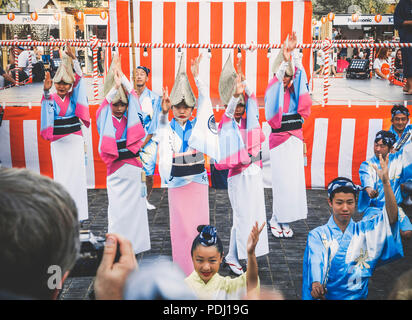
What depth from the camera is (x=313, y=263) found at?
2596 mm

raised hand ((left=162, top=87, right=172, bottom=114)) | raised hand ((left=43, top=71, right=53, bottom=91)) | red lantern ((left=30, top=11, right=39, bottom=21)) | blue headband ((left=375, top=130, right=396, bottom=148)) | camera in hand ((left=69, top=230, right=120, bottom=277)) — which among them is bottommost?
blue headband ((left=375, top=130, right=396, bottom=148))

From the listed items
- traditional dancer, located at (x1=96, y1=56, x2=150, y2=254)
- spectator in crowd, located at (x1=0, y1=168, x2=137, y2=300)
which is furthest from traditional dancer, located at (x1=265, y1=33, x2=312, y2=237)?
spectator in crowd, located at (x1=0, y1=168, x2=137, y2=300)

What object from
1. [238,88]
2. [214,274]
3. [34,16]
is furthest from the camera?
[34,16]

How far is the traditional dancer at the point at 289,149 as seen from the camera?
180 inches

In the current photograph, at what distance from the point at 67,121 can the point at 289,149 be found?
2.20 meters

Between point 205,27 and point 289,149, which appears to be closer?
point 289,149

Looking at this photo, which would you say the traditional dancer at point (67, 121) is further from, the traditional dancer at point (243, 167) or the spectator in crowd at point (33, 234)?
the spectator in crowd at point (33, 234)

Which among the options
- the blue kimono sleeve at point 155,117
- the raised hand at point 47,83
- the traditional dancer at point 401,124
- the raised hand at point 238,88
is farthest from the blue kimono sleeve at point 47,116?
the traditional dancer at point 401,124

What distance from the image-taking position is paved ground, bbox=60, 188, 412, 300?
11.9 feet

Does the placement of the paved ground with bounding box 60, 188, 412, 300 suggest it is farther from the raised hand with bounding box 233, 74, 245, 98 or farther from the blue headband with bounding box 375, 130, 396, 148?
the raised hand with bounding box 233, 74, 245, 98

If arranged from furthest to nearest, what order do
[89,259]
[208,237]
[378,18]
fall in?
[378,18]
[208,237]
[89,259]

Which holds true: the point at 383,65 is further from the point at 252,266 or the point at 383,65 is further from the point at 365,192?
the point at 252,266

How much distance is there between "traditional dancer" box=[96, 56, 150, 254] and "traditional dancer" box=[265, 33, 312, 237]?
1272mm

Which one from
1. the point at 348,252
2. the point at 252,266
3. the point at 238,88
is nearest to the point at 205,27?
the point at 238,88
